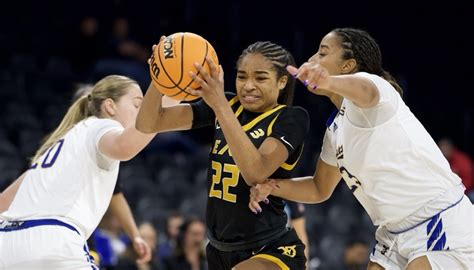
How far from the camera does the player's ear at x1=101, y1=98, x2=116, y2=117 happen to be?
207 inches

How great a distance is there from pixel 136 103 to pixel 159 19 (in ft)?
28.8

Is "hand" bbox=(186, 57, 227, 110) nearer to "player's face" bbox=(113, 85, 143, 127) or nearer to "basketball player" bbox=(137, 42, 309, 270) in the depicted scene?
"basketball player" bbox=(137, 42, 309, 270)

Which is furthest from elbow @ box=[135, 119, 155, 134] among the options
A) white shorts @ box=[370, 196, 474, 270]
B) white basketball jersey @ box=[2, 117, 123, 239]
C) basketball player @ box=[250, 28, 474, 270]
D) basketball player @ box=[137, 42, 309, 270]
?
white shorts @ box=[370, 196, 474, 270]

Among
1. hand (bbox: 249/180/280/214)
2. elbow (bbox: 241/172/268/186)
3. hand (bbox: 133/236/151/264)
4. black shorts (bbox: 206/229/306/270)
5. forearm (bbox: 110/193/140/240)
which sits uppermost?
elbow (bbox: 241/172/268/186)

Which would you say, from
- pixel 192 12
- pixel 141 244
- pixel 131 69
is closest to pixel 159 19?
pixel 192 12

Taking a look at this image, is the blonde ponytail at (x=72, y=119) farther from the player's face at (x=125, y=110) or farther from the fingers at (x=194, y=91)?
the fingers at (x=194, y=91)

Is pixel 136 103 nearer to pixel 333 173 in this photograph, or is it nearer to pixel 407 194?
pixel 333 173

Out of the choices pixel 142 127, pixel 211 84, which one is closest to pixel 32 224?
pixel 142 127

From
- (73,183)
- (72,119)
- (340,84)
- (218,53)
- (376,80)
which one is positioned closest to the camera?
(340,84)

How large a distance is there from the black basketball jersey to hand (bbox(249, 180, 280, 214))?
0.10 metres

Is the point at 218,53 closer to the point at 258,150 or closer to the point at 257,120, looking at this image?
the point at 257,120

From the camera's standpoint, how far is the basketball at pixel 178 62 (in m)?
4.30

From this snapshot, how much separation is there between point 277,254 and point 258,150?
0.59 metres

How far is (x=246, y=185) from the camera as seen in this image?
4660 millimetres
